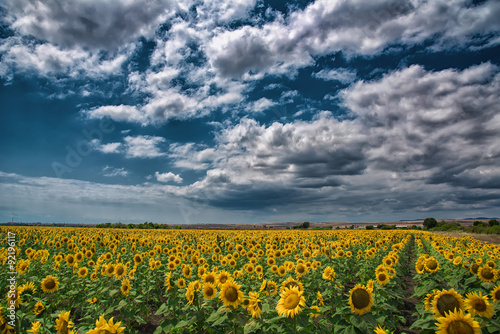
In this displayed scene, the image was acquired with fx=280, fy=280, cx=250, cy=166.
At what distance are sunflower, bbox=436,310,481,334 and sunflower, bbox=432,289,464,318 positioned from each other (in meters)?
0.65

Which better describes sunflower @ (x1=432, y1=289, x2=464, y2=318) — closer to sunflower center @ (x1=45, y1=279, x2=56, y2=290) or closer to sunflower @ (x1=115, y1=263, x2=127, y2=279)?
sunflower @ (x1=115, y1=263, x2=127, y2=279)

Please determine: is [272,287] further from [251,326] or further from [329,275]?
[251,326]

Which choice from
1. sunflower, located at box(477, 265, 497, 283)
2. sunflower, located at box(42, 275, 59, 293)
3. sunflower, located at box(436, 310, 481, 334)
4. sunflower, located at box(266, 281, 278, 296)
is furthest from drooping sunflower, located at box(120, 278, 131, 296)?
sunflower, located at box(477, 265, 497, 283)

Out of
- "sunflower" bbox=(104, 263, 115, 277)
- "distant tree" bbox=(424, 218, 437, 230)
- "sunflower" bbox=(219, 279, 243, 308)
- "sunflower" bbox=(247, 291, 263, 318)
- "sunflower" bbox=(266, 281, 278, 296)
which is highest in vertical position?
"sunflower" bbox=(219, 279, 243, 308)

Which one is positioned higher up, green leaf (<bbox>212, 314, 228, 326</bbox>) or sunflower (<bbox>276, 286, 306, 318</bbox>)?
sunflower (<bbox>276, 286, 306, 318</bbox>)

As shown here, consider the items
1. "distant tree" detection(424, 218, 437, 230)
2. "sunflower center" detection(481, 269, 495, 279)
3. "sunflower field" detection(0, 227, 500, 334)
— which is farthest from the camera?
"distant tree" detection(424, 218, 437, 230)

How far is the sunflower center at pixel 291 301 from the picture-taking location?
13.4 feet

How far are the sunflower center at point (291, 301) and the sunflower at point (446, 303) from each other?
8.02 feet

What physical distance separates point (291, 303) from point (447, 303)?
273 cm

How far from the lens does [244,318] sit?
430 centimetres

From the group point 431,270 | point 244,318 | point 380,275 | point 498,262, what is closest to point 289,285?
point 244,318

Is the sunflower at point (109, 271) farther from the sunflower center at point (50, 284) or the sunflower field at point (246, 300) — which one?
the sunflower center at point (50, 284)

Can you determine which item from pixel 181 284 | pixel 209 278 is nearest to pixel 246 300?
pixel 209 278

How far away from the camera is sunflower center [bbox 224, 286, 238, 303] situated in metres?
4.62
